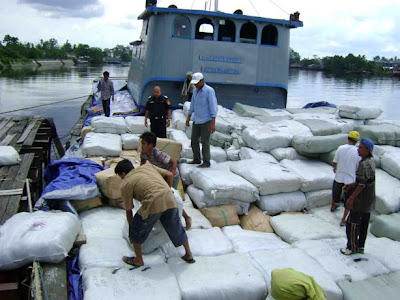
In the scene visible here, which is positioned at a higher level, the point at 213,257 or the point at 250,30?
the point at 250,30

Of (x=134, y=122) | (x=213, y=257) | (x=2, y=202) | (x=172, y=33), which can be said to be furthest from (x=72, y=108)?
(x=213, y=257)

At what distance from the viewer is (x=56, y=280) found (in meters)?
3.49

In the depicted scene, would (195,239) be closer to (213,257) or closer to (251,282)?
(213,257)

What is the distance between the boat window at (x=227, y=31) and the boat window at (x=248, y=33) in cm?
29

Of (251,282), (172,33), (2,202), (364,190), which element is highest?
(172,33)

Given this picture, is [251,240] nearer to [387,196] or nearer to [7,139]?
[387,196]

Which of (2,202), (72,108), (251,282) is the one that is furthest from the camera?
(72,108)

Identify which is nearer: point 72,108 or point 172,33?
point 172,33

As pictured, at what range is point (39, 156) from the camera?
720cm

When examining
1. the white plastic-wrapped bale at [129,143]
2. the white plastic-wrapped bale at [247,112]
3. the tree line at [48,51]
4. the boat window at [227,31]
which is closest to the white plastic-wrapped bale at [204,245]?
the white plastic-wrapped bale at [129,143]

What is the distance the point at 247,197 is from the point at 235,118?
3.58 meters

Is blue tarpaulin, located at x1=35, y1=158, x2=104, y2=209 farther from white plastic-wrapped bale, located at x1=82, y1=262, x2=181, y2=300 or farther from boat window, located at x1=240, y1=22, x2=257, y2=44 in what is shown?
boat window, located at x1=240, y1=22, x2=257, y2=44

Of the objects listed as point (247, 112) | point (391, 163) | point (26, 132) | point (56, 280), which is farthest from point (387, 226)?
point (26, 132)

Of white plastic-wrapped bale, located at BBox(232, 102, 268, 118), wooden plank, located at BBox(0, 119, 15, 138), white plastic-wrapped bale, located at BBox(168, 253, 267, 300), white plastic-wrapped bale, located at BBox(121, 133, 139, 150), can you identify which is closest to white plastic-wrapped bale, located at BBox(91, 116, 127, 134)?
white plastic-wrapped bale, located at BBox(121, 133, 139, 150)
